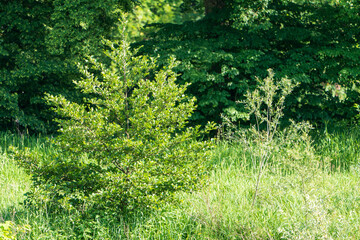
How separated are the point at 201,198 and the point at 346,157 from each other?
13.0 ft

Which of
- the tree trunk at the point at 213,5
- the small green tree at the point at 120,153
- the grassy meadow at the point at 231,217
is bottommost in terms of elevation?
the grassy meadow at the point at 231,217

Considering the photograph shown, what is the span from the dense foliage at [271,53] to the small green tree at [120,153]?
4.82 metres

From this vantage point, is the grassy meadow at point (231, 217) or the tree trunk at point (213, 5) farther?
the tree trunk at point (213, 5)

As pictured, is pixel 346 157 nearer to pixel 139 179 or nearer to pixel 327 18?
pixel 327 18

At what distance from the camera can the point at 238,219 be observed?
4.85m

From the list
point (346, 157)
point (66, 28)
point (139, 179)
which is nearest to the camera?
point (139, 179)

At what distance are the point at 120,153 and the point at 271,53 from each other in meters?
6.89

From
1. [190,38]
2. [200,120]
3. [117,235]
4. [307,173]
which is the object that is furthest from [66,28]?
[307,173]

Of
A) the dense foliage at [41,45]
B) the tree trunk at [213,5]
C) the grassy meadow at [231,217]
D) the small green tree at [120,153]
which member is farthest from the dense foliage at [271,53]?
the small green tree at [120,153]

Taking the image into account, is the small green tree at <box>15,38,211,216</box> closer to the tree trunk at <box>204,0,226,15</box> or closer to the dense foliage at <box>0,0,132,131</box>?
the dense foliage at <box>0,0,132,131</box>

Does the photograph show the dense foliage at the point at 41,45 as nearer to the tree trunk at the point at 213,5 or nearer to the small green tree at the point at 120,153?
the tree trunk at the point at 213,5

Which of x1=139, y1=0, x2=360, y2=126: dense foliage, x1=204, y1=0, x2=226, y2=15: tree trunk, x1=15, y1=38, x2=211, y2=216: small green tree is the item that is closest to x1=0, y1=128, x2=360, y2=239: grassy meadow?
x1=15, y1=38, x2=211, y2=216: small green tree

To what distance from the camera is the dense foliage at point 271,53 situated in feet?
31.3

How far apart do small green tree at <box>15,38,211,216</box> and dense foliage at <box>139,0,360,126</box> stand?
482 centimetres
